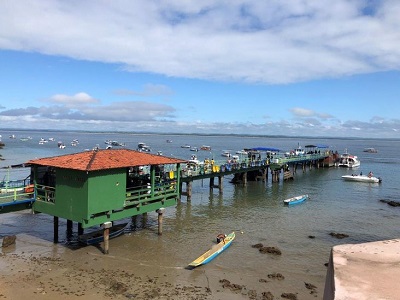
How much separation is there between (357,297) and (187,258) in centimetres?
1609

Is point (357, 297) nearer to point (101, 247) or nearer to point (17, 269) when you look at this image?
point (17, 269)

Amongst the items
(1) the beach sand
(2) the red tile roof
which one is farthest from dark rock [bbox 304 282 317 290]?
(2) the red tile roof

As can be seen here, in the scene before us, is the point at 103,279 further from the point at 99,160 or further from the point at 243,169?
the point at 243,169

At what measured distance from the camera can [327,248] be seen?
22750 millimetres

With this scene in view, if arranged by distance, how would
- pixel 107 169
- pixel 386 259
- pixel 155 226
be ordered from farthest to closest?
pixel 155 226 → pixel 107 169 → pixel 386 259

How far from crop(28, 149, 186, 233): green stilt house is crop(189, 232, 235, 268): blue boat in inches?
186

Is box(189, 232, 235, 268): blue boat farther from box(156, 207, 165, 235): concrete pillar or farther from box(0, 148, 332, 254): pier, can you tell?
box(0, 148, 332, 254): pier

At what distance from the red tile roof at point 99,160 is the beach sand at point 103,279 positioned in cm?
488

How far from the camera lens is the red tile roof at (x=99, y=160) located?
61.2 feet

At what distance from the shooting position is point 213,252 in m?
20.1

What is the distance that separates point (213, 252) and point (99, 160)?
7806 mm

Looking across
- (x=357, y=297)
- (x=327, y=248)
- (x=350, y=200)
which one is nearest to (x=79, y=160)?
(x=327, y=248)

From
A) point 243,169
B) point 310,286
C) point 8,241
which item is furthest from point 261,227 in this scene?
point 243,169

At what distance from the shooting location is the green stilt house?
18.6 metres
